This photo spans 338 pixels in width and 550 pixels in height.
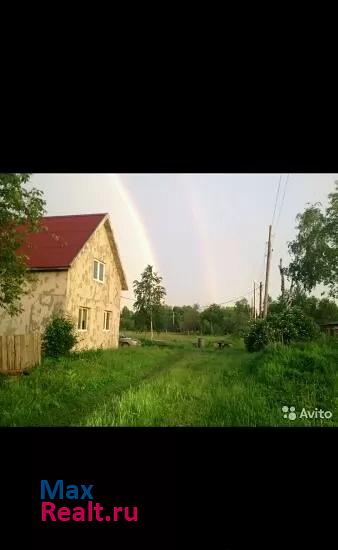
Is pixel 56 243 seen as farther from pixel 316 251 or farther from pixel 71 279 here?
pixel 316 251

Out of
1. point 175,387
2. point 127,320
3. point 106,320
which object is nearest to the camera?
point 175,387

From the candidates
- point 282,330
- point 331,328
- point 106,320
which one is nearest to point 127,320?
point 106,320

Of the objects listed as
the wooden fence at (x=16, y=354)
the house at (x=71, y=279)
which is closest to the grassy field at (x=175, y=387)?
the wooden fence at (x=16, y=354)

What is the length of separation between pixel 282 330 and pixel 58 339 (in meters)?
3.02

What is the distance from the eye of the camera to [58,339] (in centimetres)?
441

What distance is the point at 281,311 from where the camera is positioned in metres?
3.40

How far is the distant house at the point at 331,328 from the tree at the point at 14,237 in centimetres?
362

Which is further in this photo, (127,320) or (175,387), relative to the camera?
(127,320)

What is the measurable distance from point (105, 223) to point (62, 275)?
2273 millimetres

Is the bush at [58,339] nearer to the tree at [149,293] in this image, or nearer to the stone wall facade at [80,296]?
the stone wall facade at [80,296]

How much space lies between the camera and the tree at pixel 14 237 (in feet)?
13.5

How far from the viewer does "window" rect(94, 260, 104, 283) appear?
5238 mm
